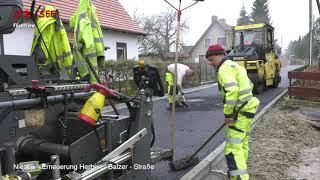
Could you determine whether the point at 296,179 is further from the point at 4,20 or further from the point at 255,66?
the point at 255,66

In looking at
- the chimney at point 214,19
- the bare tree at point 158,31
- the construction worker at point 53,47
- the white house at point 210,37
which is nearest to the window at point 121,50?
the construction worker at point 53,47

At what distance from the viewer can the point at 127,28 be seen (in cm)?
1902

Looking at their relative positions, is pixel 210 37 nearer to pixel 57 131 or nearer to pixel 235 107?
pixel 235 107

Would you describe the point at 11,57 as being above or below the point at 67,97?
above

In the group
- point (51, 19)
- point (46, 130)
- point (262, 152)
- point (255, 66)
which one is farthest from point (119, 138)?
point (255, 66)

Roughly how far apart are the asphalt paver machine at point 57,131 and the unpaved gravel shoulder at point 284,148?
2245 mm

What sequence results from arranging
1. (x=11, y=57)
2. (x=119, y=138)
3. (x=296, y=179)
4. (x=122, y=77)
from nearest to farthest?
1. (x=11, y=57)
2. (x=119, y=138)
3. (x=296, y=179)
4. (x=122, y=77)

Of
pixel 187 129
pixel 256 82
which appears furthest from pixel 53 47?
pixel 256 82

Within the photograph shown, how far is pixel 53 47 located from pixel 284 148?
4632mm

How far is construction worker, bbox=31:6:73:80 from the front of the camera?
4301 mm

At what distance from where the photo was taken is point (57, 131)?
3.63 meters

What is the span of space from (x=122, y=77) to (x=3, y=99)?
11.1m

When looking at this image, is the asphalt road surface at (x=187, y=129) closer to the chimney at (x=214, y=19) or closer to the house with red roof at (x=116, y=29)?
the house with red roof at (x=116, y=29)

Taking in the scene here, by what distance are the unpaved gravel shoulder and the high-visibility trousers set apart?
78cm
